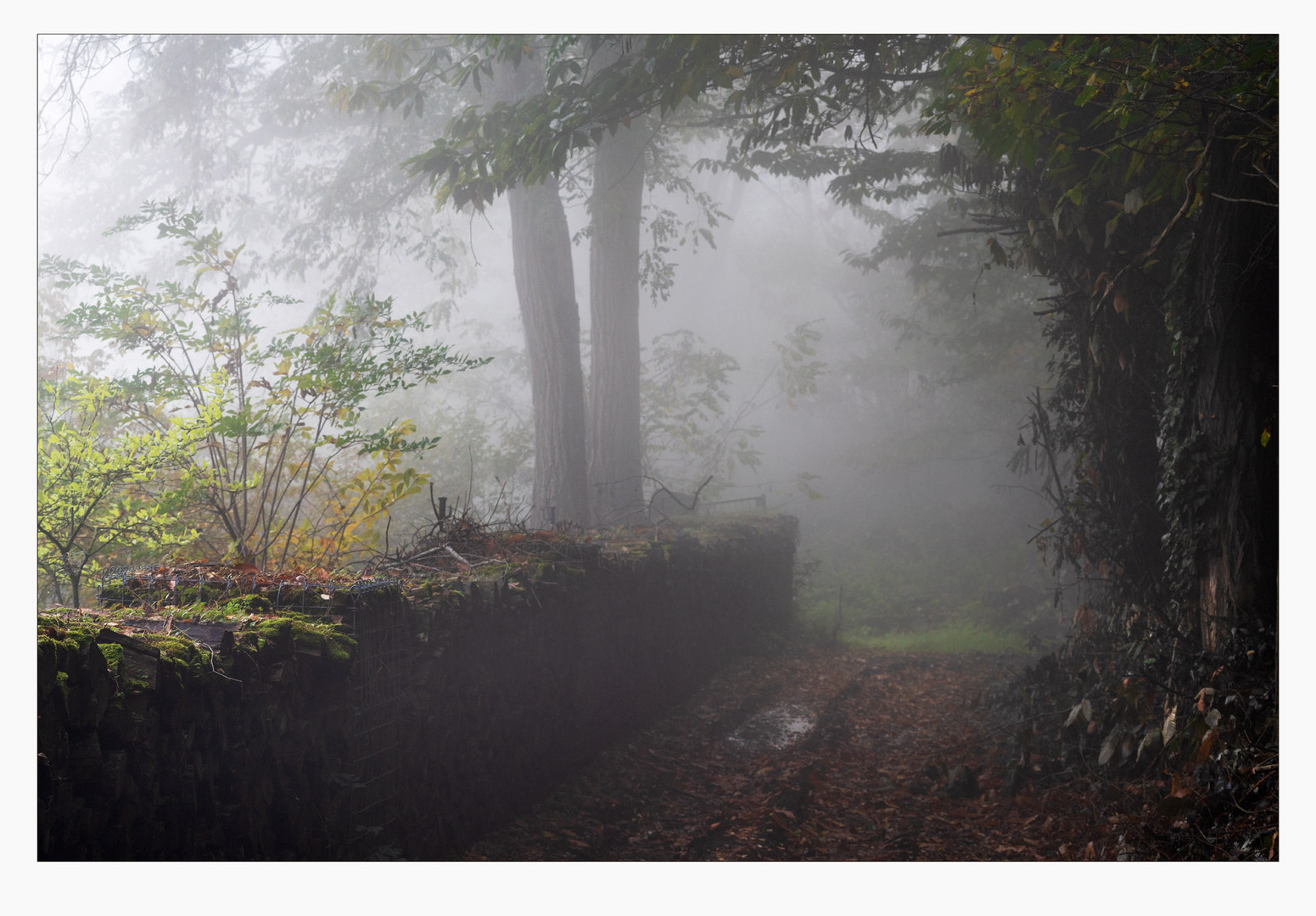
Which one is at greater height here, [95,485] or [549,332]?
[549,332]

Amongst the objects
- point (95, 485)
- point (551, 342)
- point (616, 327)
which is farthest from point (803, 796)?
point (616, 327)

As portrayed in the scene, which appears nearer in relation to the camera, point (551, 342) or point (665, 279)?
point (551, 342)

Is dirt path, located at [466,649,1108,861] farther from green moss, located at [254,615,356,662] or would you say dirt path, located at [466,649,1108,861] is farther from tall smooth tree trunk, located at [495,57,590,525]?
tall smooth tree trunk, located at [495,57,590,525]

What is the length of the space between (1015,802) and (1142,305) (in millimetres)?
2472

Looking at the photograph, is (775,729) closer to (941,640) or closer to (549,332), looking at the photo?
(549,332)

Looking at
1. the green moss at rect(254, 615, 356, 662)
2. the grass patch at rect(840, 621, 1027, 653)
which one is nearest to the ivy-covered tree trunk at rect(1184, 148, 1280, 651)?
the green moss at rect(254, 615, 356, 662)

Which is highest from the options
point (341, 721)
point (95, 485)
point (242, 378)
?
point (242, 378)

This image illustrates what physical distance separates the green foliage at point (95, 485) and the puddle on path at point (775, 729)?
10.5ft

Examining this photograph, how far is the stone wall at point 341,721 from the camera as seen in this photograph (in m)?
1.80

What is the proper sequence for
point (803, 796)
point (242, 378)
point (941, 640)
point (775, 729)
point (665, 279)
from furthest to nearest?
1. point (941, 640)
2. point (665, 279)
3. point (775, 729)
4. point (242, 378)
5. point (803, 796)

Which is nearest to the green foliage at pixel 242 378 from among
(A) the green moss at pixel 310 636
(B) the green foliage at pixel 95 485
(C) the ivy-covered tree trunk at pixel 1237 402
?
(B) the green foliage at pixel 95 485

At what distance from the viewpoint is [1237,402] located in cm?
317

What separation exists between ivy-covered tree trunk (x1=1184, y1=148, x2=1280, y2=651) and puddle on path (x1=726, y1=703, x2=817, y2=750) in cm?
238

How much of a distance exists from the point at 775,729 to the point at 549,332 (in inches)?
166
